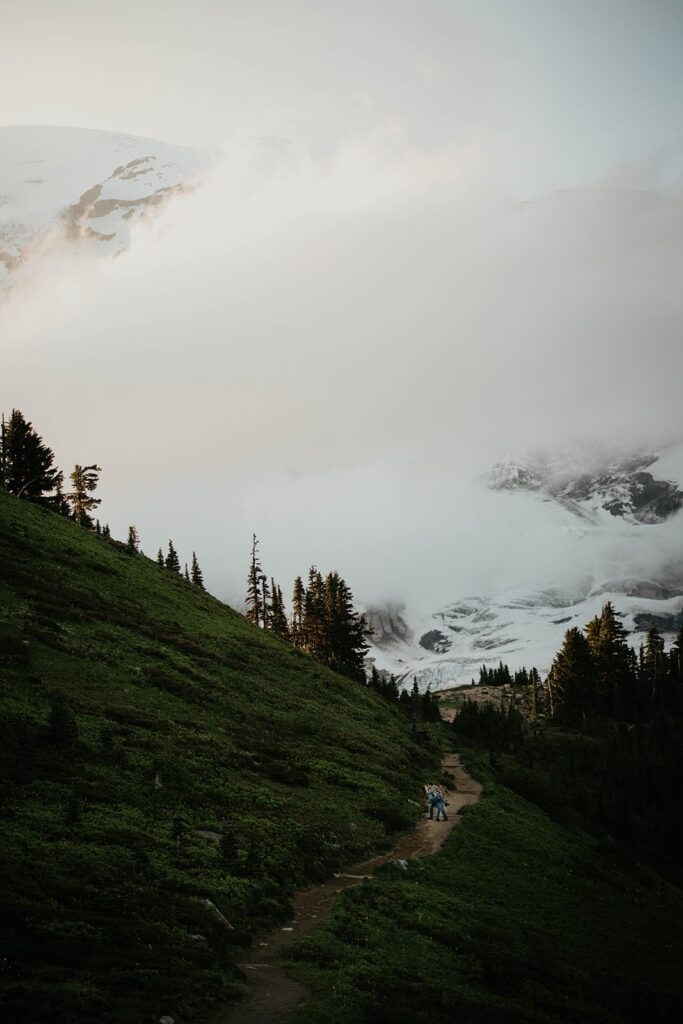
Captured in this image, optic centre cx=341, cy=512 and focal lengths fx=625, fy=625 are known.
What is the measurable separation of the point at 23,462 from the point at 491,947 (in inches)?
3046

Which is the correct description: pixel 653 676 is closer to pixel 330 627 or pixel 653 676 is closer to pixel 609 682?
pixel 609 682

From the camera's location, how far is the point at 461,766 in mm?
66250

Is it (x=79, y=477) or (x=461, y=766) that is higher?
(x=79, y=477)

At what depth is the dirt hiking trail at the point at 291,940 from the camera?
44.8ft

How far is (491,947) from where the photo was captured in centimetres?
2058

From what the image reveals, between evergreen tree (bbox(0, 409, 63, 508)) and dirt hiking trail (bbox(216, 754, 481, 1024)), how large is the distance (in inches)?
2565

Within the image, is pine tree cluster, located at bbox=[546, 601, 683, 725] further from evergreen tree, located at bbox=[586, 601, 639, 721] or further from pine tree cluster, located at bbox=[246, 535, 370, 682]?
pine tree cluster, located at bbox=[246, 535, 370, 682]

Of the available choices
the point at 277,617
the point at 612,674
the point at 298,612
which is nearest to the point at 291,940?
the point at 277,617

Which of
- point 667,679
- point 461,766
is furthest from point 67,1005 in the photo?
point 667,679

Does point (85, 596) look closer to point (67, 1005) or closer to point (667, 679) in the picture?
point (67, 1005)

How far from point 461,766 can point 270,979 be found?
55027 mm

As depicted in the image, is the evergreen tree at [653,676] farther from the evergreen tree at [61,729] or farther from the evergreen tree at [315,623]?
the evergreen tree at [61,729]

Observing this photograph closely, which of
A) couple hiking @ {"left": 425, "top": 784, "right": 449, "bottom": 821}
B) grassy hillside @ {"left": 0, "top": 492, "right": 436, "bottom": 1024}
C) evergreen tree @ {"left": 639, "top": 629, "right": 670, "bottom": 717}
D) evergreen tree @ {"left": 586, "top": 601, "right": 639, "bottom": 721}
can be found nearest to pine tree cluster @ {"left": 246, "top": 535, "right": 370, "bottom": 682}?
grassy hillside @ {"left": 0, "top": 492, "right": 436, "bottom": 1024}

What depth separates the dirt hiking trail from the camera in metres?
13.6
